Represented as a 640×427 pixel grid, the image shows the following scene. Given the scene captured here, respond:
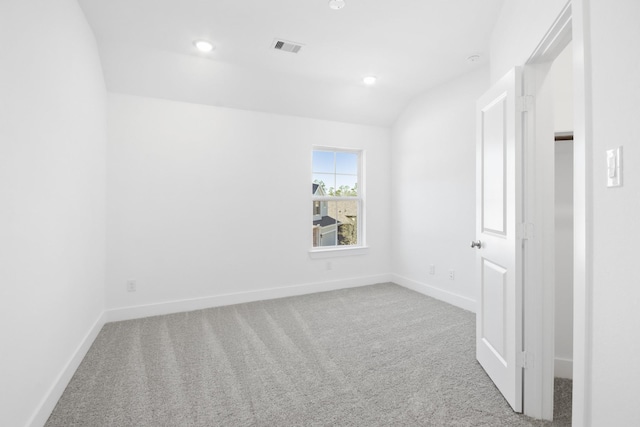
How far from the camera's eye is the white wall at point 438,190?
3521 millimetres

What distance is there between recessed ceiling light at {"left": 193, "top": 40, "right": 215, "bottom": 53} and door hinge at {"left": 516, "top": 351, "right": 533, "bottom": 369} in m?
3.36

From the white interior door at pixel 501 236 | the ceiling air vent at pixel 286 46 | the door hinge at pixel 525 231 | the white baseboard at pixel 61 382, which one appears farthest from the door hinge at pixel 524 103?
the white baseboard at pixel 61 382

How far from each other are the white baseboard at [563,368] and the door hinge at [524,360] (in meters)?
0.57

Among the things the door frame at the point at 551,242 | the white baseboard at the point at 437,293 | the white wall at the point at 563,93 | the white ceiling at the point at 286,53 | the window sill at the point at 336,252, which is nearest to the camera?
the door frame at the point at 551,242

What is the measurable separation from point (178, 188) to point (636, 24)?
362 centimetres

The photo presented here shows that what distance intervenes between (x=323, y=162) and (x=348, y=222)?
0.97 metres

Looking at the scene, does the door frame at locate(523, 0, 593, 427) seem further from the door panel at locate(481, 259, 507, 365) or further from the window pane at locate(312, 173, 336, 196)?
the window pane at locate(312, 173, 336, 196)

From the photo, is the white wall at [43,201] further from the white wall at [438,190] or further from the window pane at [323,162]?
the white wall at [438,190]

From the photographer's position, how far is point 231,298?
12.2ft

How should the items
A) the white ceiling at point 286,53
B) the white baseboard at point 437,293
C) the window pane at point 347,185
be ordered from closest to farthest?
the white ceiling at point 286,53 → the white baseboard at point 437,293 → the window pane at point 347,185

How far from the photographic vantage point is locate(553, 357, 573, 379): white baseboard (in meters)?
2.07

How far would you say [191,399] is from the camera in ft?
6.21

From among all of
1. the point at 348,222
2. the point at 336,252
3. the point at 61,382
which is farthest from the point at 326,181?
the point at 61,382

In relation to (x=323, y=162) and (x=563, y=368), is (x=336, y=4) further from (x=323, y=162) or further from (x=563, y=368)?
(x=563, y=368)
